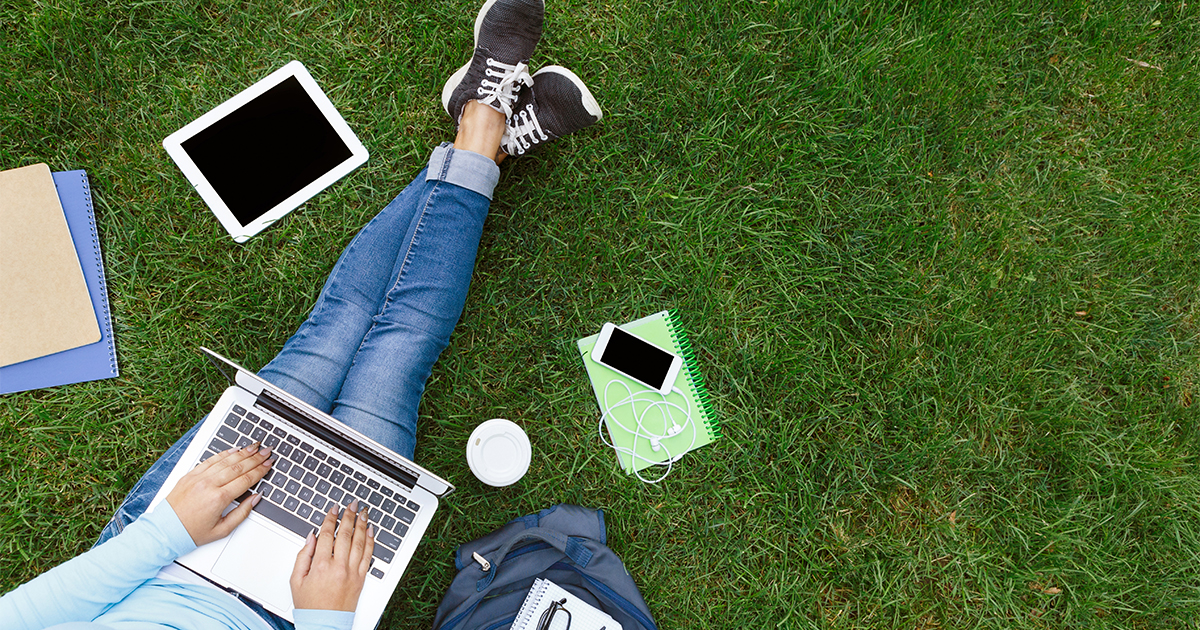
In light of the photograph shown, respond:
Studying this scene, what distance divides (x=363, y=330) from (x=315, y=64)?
1091 mm

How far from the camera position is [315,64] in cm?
238

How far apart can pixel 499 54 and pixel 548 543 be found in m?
1.78

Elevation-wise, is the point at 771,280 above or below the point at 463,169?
above

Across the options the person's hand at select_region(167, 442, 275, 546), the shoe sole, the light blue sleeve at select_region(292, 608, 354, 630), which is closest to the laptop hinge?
the person's hand at select_region(167, 442, 275, 546)

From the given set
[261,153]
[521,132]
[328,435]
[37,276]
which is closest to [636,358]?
[521,132]

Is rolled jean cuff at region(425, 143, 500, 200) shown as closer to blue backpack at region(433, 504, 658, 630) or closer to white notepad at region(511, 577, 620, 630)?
blue backpack at region(433, 504, 658, 630)

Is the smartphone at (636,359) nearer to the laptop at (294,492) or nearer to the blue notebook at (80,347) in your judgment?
the laptop at (294,492)

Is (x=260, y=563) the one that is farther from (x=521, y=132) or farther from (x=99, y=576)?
(x=521, y=132)

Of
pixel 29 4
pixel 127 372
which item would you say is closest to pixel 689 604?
pixel 127 372

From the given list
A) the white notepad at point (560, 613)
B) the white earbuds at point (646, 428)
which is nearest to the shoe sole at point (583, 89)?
the white earbuds at point (646, 428)

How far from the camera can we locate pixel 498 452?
7.25ft

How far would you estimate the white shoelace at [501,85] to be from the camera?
2.29m

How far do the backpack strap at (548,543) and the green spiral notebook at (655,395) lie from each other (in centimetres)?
35

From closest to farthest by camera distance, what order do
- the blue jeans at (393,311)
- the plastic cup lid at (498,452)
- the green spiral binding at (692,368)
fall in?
the blue jeans at (393,311), the plastic cup lid at (498,452), the green spiral binding at (692,368)
